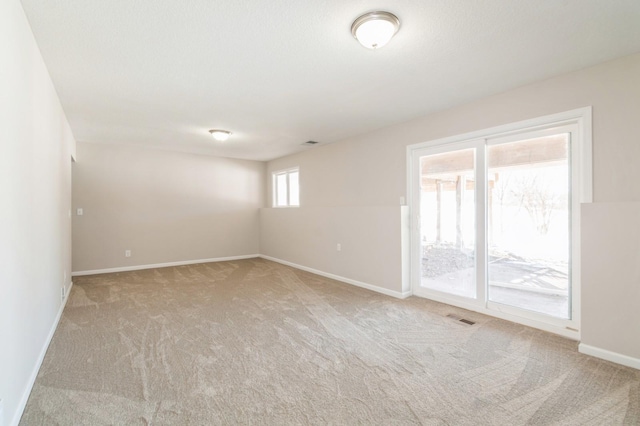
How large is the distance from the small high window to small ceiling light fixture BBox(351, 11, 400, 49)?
4.55m

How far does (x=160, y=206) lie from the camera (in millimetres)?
6246

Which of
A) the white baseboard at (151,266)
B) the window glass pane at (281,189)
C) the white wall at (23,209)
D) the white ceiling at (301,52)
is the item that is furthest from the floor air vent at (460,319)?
the white baseboard at (151,266)

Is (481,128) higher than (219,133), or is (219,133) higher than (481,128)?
(219,133)

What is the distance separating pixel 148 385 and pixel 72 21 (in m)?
2.56

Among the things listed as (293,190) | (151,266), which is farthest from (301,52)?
(151,266)

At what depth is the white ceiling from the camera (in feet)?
6.32

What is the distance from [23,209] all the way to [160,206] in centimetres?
452

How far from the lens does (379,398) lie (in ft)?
Answer: 6.36

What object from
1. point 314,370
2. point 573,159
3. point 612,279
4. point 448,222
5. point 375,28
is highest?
point 375,28

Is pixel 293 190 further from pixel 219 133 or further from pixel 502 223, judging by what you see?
pixel 502 223

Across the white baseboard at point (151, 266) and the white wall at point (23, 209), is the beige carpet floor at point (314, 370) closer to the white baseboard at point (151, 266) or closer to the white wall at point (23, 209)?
the white wall at point (23, 209)

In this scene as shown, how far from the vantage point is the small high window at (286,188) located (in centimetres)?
679

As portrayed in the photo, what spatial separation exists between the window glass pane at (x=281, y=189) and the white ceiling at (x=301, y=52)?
3.27m

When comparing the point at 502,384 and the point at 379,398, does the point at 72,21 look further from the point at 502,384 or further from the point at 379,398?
the point at 502,384
